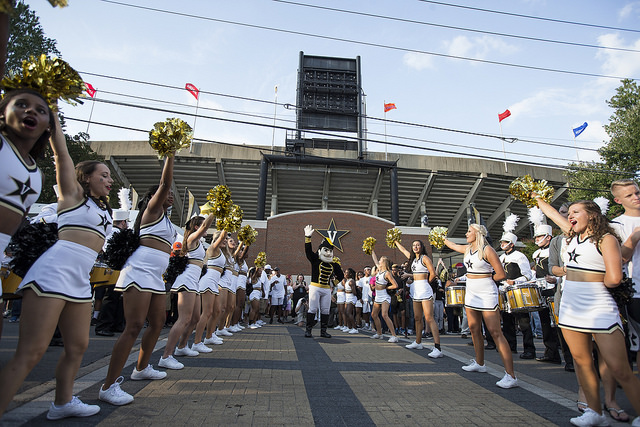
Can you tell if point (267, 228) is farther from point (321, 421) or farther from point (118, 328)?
point (321, 421)

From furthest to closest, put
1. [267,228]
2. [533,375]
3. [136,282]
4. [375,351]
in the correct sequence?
[267,228], [375,351], [533,375], [136,282]

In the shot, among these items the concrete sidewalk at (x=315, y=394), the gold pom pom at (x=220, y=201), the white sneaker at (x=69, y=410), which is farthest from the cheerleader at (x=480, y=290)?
the white sneaker at (x=69, y=410)

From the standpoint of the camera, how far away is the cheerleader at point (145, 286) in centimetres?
330

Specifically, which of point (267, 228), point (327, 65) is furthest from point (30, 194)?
point (327, 65)

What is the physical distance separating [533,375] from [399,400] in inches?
112

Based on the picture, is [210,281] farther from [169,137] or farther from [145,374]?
[169,137]

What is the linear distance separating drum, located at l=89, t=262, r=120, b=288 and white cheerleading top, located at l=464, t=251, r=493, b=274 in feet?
22.6

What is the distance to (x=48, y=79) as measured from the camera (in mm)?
2492

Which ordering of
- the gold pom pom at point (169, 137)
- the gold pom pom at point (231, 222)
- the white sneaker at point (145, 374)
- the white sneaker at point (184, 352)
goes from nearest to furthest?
the gold pom pom at point (169, 137)
the white sneaker at point (145, 374)
the gold pom pom at point (231, 222)
the white sneaker at point (184, 352)

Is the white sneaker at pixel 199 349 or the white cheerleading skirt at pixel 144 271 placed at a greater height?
the white cheerleading skirt at pixel 144 271

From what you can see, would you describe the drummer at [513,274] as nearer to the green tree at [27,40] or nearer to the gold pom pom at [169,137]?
the gold pom pom at [169,137]

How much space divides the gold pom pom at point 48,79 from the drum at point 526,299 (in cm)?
655

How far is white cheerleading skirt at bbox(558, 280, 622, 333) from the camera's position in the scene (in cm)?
298

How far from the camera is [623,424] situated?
3117 millimetres
